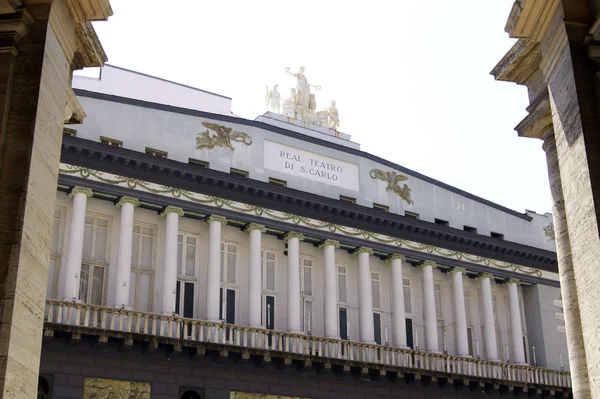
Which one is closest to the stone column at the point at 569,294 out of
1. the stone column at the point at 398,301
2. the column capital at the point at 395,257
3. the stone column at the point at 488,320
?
the stone column at the point at 398,301

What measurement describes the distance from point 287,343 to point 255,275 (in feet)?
9.41

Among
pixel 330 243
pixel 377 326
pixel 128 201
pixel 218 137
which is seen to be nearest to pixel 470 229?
pixel 377 326

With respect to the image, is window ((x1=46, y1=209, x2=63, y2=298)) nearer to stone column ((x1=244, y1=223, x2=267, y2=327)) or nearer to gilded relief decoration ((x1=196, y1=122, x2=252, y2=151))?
gilded relief decoration ((x1=196, y1=122, x2=252, y2=151))

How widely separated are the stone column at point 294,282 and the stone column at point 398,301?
4452 millimetres

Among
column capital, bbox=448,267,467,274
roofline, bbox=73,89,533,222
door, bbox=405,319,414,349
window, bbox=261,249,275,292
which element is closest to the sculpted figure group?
roofline, bbox=73,89,533,222

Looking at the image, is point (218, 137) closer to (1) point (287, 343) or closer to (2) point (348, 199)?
(2) point (348, 199)

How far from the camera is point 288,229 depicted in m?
35.0

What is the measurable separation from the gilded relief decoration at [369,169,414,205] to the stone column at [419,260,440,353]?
3.10 metres

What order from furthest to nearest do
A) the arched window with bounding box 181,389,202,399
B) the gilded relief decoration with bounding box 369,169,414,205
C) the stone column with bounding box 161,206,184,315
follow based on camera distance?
the gilded relief decoration with bounding box 369,169,414,205
the stone column with bounding box 161,206,184,315
the arched window with bounding box 181,389,202,399

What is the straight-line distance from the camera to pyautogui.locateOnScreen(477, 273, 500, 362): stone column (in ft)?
128

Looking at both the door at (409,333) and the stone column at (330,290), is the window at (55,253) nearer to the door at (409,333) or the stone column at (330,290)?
the stone column at (330,290)

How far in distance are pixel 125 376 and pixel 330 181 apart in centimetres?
1290

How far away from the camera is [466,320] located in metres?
39.7

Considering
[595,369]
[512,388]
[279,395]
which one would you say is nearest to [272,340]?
[279,395]
